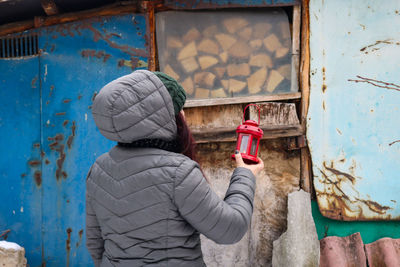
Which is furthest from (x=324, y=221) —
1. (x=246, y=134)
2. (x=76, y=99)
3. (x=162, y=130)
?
(x=76, y=99)

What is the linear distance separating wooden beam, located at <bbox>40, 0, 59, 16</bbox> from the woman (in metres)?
2.27

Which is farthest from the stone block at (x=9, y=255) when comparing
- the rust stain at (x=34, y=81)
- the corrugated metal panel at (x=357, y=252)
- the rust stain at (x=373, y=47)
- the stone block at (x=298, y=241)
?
the rust stain at (x=373, y=47)

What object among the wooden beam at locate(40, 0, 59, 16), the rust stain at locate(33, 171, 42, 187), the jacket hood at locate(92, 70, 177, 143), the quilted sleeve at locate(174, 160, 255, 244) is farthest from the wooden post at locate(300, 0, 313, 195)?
the rust stain at locate(33, 171, 42, 187)

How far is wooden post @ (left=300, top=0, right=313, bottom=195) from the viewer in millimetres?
3227

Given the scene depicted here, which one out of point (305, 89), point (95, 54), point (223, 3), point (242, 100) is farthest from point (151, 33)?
point (305, 89)

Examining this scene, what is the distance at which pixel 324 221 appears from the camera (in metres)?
3.23

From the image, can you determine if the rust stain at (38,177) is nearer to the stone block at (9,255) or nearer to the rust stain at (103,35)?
the stone block at (9,255)

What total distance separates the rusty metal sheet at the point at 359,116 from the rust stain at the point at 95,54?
2.04 m

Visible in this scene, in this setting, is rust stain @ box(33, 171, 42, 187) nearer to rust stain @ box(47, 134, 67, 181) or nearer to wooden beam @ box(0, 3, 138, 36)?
rust stain @ box(47, 134, 67, 181)

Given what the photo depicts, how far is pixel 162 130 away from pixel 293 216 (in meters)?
2.10

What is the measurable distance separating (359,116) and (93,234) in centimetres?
258

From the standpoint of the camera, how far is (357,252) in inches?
122

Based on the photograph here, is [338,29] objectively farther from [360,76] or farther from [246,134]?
[246,134]

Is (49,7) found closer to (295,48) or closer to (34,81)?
(34,81)
